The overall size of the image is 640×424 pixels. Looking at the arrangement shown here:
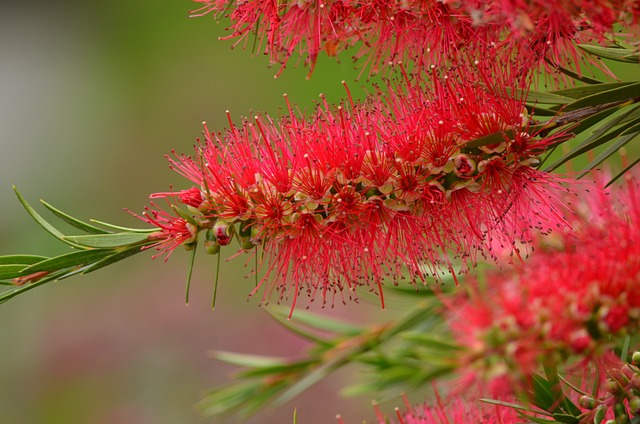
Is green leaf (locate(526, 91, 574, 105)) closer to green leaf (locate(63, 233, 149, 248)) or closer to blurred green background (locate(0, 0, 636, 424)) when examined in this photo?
green leaf (locate(63, 233, 149, 248))

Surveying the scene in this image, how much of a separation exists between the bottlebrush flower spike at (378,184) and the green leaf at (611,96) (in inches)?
1.2

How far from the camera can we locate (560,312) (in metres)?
0.49

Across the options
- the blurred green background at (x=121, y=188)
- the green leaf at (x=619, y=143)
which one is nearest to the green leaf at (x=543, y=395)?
the green leaf at (x=619, y=143)

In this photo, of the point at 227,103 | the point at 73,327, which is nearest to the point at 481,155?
the point at 73,327

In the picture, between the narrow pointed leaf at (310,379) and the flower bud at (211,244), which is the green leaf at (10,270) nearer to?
the flower bud at (211,244)

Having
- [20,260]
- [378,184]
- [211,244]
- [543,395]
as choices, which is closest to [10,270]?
[20,260]

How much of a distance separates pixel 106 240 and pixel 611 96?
32 cm

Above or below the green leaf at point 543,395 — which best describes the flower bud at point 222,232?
above

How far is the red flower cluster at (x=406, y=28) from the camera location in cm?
50

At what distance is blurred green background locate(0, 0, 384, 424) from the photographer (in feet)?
5.97

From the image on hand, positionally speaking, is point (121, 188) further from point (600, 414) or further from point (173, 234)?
point (600, 414)

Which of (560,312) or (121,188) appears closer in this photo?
(560,312)

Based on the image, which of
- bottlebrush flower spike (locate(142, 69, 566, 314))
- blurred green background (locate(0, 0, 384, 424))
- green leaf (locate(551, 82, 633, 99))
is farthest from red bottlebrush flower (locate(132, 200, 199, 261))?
blurred green background (locate(0, 0, 384, 424))

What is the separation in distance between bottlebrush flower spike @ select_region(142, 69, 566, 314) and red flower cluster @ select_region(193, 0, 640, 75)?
0.03 meters
